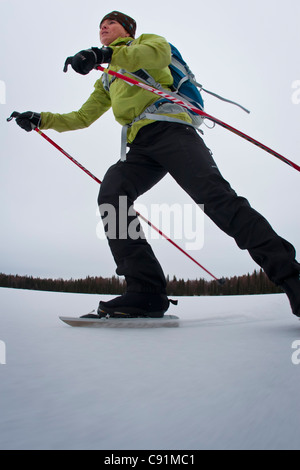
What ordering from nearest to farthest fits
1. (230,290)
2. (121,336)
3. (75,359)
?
(75,359) → (121,336) → (230,290)

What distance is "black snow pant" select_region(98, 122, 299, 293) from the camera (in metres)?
1.44

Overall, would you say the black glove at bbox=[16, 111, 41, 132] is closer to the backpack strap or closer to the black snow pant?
the black snow pant

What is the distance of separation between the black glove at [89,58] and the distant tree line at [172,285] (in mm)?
2888

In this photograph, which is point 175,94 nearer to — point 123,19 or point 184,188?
point 184,188

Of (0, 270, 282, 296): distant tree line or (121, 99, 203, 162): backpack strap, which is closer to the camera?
(121, 99, 203, 162): backpack strap

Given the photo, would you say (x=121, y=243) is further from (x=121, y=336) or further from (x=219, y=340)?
(x=219, y=340)

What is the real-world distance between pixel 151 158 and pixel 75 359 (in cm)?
137

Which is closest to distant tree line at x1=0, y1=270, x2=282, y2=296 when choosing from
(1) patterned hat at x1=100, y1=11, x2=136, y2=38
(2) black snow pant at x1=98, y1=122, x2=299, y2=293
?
(2) black snow pant at x1=98, y1=122, x2=299, y2=293

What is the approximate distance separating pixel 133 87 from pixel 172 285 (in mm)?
3013

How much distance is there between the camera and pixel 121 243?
189 centimetres

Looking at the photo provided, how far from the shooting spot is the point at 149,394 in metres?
0.64

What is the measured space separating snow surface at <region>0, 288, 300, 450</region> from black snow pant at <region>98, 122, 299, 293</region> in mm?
439

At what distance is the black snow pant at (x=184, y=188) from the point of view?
4.72 ft
